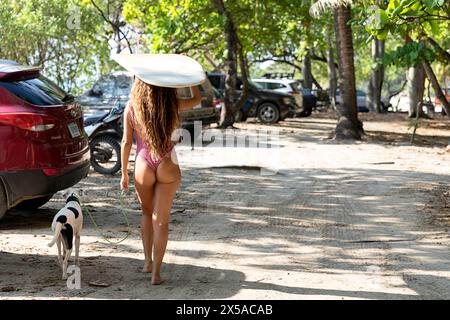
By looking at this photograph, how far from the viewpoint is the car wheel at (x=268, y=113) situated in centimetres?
2445

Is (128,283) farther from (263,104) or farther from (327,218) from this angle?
(263,104)

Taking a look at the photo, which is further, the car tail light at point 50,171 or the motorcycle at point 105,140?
the motorcycle at point 105,140

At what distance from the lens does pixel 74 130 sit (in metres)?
8.15

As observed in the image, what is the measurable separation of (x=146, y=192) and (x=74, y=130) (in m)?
2.53

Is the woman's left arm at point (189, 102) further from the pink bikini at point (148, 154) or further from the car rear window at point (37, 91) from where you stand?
the car rear window at point (37, 91)

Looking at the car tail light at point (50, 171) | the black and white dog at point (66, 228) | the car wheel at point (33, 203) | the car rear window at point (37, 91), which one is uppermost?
the car rear window at point (37, 91)

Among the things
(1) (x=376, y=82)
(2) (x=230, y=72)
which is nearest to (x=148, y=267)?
(2) (x=230, y=72)

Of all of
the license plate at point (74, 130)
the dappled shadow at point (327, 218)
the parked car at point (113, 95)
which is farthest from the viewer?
the parked car at point (113, 95)

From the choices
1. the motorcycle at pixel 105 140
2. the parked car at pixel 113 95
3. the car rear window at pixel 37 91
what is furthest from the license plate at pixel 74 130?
the parked car at pixel 113 95

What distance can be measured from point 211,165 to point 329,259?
678 cm

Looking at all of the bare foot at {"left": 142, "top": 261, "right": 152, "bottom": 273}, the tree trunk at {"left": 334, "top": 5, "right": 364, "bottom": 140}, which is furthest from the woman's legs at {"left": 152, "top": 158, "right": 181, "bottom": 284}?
the tree trunk at {"left": 334, "top": 5, "right": 364, "bottom": 140}

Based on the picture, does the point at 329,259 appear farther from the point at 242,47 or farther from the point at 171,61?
the point at 242,47

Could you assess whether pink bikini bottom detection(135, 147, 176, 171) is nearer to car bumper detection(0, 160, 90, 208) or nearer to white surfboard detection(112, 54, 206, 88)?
white surfboard detection(112, 54, 206, 88)

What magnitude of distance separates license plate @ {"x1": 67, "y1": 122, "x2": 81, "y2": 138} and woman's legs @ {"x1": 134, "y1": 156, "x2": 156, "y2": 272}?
2.32 metres
